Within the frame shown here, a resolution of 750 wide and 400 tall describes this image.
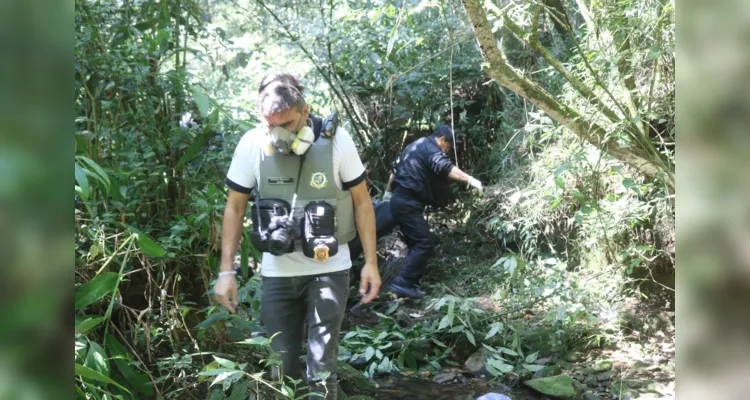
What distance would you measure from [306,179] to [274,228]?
11.8 inches

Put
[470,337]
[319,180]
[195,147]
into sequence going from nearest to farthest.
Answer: [319,180] → [195,147] → [470,337]

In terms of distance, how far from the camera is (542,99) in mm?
4297

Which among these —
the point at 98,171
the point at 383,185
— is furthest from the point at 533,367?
the point at 383,185

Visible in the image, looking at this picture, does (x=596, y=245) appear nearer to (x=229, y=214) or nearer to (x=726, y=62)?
(x=229, y=214)

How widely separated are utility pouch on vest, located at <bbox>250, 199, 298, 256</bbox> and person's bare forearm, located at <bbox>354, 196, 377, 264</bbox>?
14.9 inches

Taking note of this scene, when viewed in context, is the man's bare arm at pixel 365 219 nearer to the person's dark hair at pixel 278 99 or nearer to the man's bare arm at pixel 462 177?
the person's dark hair at pixel 278 99

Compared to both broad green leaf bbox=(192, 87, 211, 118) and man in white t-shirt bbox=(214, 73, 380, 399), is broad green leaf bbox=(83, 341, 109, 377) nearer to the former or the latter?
man in white t-shirt bbox=(214, 73, 380, 399)

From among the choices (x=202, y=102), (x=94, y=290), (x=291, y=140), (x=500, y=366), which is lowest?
(x=500, y=366)

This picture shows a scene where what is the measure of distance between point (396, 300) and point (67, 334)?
21.7 ft

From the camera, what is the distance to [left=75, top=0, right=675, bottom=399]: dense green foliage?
11.9 ft

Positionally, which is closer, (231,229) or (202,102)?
(231,229)

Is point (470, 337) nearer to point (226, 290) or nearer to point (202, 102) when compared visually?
point (226, 290)

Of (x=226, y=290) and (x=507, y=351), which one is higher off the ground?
(x=226, y=290)

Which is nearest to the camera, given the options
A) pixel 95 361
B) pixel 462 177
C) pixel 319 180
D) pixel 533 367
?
pixel 95 361
